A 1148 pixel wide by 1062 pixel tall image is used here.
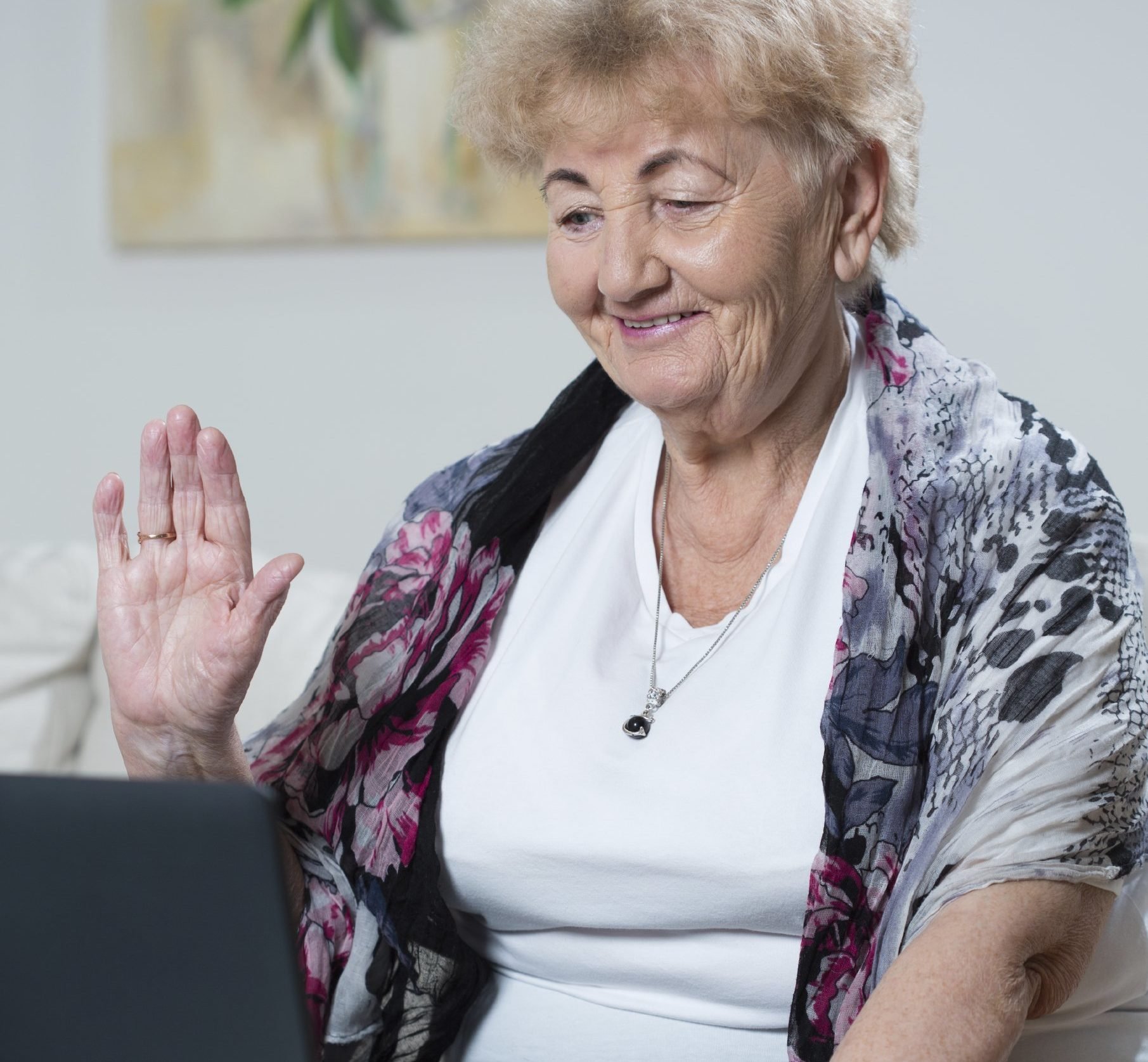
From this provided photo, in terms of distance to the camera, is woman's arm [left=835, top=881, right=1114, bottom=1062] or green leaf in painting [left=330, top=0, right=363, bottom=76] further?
green leaf in painting [left=330, top=0, right=363, bottom=76]

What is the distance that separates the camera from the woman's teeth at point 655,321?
121 cm

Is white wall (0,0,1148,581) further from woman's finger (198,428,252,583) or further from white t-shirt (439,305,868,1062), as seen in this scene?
woman's finger (198,428,252,583)

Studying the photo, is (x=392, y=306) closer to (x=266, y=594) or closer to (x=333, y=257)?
(x=333, y=257)

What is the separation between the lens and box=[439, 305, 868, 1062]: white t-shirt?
1.13m

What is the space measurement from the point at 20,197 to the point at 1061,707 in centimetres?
255

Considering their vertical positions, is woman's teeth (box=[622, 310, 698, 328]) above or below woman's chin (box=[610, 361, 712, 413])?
above

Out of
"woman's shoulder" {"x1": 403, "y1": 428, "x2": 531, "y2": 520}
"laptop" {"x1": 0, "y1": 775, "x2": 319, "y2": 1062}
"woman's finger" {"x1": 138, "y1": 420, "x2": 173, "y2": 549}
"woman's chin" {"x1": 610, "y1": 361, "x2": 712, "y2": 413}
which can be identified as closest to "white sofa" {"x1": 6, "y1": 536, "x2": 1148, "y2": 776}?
"woman's shoulder" {"x1": 403, "y1": 428, "x2": 531, "y2": 520}

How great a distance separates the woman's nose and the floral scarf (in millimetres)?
240

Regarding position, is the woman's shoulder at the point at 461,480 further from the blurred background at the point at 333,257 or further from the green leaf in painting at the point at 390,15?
the green leaf in painting at the point at 390,15

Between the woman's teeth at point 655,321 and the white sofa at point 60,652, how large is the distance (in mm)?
870

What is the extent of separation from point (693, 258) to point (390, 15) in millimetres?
1518

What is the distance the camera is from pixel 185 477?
120 cm

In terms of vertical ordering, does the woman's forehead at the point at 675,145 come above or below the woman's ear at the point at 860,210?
above

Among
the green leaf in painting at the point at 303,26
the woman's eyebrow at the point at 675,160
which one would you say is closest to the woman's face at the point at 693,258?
the woman's eyebrow at the point at 675,160
